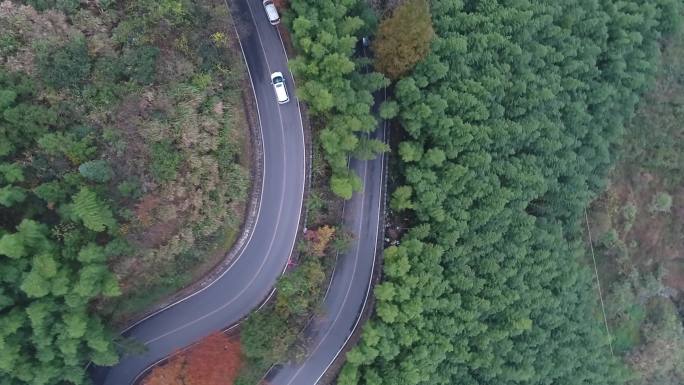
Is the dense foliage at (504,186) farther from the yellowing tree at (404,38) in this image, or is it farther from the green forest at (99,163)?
the green forest at (99,163)

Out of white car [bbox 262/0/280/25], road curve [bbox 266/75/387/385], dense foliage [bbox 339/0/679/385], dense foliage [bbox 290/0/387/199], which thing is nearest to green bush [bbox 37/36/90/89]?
white car [bbox 262/0/280/25]

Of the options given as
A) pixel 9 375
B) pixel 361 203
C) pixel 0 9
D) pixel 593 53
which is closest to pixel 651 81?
pixel 593 53

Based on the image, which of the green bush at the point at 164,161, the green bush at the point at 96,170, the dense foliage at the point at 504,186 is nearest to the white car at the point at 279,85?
the dense foliage at the point at 504,186

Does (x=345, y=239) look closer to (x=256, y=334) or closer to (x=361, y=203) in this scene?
(x=361, y=203)

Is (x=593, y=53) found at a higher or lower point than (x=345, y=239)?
higher

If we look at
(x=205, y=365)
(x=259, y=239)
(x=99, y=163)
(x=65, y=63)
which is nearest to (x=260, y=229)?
(x=259, y=239)

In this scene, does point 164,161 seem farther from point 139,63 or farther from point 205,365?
point 205,365
